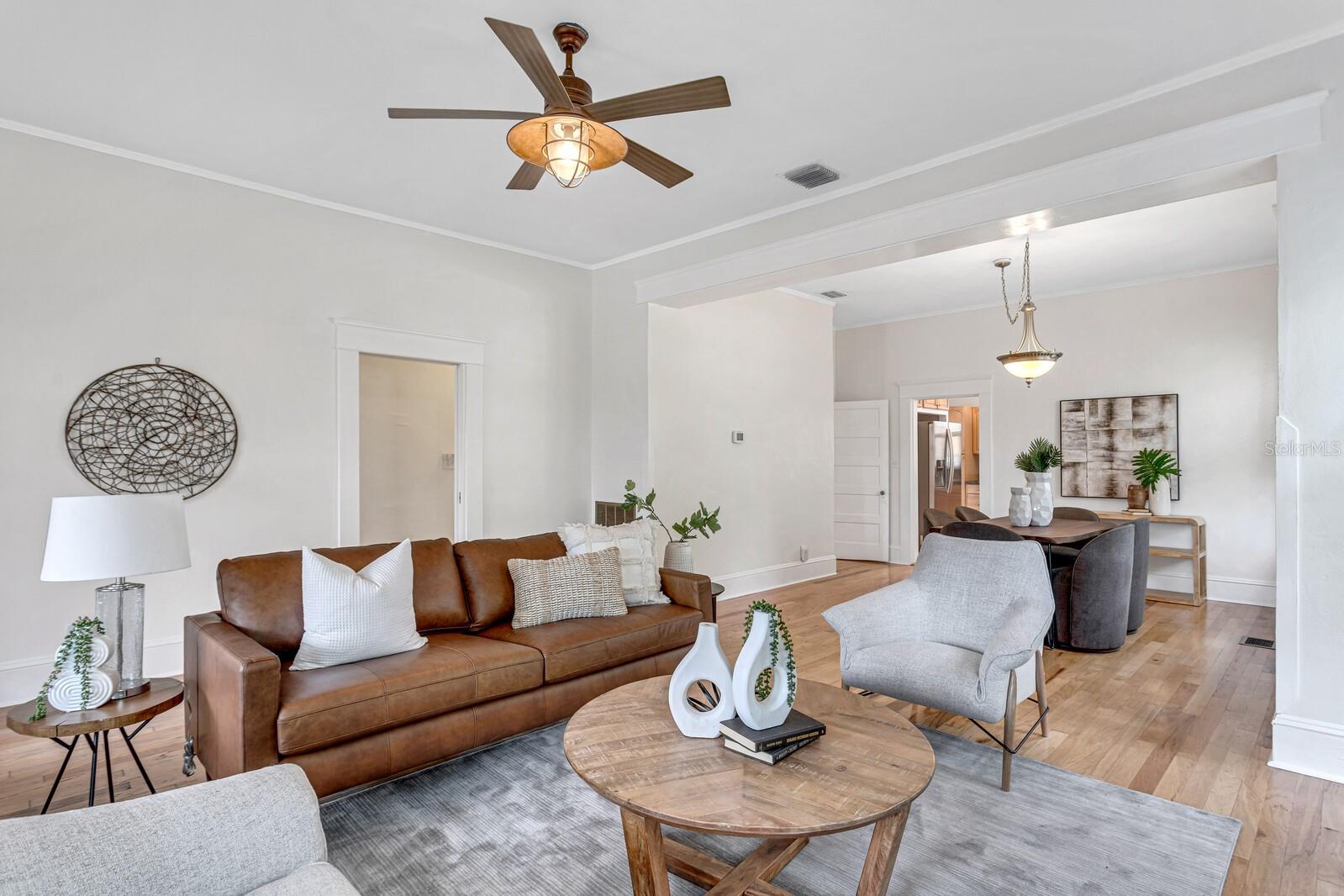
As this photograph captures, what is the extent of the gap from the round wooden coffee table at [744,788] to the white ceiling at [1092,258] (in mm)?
3624

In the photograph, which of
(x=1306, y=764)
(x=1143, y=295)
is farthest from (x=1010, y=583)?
(x=1143, y=295)

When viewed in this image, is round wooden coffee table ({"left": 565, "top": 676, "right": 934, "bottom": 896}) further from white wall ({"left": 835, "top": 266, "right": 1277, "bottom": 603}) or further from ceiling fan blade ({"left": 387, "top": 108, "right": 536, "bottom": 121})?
white wall ({"left": 835, "top": 266, "right": 1277, "bottom": 603})

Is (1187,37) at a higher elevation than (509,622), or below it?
higher

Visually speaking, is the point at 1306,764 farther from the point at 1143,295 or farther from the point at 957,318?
the point at 957,318

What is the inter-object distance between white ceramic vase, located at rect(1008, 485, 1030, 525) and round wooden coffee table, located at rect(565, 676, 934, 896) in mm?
3265

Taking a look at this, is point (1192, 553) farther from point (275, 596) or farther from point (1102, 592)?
point (275, 596)

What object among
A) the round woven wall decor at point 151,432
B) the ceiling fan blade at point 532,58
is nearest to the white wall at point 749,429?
the round woven wall decor at point 151,432

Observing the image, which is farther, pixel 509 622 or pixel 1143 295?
pixel 1143 295

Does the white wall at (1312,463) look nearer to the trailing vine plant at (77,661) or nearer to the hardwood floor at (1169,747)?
the hardwood floor at (1169,747)

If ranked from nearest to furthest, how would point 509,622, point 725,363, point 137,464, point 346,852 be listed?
point 346,852
point 509,622
point 137,464
point 725,363

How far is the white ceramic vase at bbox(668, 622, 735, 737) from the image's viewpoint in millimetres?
1992

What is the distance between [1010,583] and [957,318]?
16.7 ft

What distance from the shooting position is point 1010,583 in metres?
2.97

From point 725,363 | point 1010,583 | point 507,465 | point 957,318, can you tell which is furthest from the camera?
point 957,318
